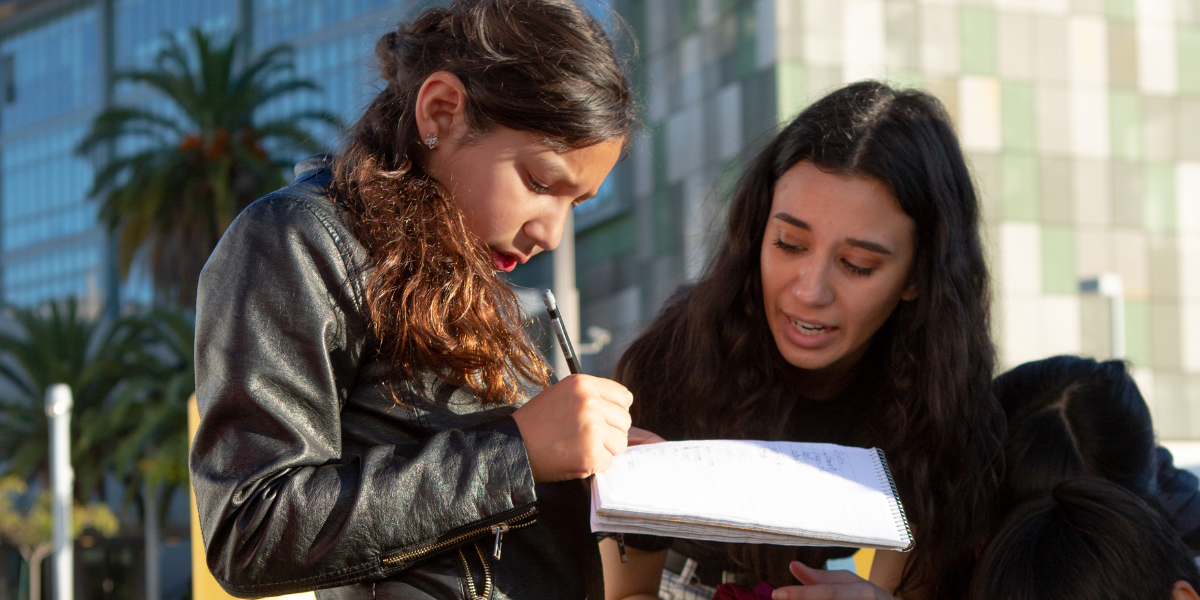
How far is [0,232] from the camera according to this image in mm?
42094

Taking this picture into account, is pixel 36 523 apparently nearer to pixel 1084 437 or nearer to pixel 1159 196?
pixel 1159 196

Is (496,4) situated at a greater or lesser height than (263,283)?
greater

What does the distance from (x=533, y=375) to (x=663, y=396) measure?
0.93 metres

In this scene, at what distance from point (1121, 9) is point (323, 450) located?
22.7 meters

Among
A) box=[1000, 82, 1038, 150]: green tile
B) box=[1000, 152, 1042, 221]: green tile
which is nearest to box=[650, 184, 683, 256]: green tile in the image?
box=[1000, 152, 1042, 221]: green tile

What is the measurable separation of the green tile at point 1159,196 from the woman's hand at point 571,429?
21.9m

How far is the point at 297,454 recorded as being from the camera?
1477 mm

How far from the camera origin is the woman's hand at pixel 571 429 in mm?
1548

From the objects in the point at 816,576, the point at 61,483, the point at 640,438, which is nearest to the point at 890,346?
the point at 816,576

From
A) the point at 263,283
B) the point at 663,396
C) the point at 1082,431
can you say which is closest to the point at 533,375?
Result: the point at 263,283

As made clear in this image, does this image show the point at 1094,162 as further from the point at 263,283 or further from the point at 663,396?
the point at 263,283

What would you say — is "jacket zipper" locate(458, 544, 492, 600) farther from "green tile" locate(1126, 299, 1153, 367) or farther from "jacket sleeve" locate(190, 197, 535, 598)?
"green tile" locate(1126, 299, 1153, 367)

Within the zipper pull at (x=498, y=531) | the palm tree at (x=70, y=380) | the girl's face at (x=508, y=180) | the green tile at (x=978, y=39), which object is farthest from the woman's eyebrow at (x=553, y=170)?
the palm tree at (x=70, y=380)

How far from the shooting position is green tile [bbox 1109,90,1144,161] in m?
21.0
